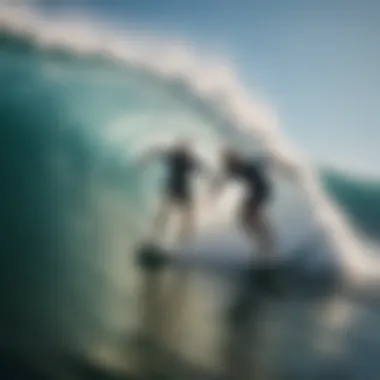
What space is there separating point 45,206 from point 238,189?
337 millimetres

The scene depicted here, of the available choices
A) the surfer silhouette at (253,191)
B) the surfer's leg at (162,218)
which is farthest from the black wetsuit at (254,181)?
the surfer's leg at (162,218)

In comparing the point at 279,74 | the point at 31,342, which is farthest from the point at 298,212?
the point at 31,342

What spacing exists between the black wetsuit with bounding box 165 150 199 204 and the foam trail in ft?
0.31

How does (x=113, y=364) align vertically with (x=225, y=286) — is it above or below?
below

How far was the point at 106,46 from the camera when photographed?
123 centimetres

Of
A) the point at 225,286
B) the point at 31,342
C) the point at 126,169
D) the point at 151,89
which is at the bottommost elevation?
the point at 31,342

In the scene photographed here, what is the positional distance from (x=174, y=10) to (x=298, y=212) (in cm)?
41

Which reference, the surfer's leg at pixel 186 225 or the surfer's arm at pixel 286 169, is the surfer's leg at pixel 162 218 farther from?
the surfer's arm at pixel 286 169

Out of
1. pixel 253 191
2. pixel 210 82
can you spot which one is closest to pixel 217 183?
pixel 253 191

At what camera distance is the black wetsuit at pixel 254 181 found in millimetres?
1189

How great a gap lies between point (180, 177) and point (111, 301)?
243mm

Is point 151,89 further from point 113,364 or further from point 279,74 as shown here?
point 113,364

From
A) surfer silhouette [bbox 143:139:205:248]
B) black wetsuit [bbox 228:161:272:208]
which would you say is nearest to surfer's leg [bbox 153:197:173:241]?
surfer silhouette [bbox 143:139:205:248]

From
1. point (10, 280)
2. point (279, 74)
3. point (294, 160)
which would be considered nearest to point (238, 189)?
point (294, 160)
